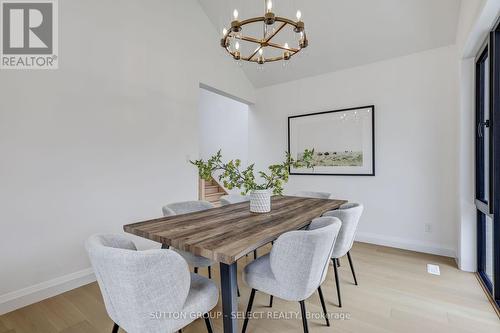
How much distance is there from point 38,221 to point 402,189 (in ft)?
13.3

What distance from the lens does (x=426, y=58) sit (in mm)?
3201

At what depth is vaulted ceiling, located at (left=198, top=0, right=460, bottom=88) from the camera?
2893mm

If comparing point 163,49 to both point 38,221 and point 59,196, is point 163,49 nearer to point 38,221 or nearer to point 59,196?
point 59,196

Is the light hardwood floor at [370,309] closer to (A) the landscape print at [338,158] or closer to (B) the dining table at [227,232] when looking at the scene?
(B) the dining table at [227,232]

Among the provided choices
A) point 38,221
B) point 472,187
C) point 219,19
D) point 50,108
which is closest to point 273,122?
point 219,19

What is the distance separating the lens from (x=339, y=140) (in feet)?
12.5

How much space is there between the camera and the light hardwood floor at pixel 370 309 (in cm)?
178

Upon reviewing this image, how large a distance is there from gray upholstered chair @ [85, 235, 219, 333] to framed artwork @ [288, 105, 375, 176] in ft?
10.1

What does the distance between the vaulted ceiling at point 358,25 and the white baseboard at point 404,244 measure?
2475 millimetres

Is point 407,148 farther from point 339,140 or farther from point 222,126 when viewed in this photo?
point 222,126

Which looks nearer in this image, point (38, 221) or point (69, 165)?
point (38, 221)

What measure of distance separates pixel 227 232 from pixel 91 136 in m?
1.91

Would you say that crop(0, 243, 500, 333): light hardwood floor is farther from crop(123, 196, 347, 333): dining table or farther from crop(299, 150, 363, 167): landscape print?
crop(299, 150, 363, 167): landscape print

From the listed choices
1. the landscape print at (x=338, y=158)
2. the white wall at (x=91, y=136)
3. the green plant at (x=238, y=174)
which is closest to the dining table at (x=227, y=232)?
the green plant at (x=238, y=174)
